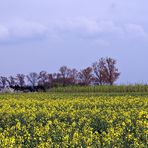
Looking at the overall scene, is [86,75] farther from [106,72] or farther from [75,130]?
[75,130]

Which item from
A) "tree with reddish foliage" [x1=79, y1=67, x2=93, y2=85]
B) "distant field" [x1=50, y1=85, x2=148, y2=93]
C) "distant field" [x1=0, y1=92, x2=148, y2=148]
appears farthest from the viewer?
"tree with reddish foliage" [x1=79, y1=67, x2=93, y2=85]

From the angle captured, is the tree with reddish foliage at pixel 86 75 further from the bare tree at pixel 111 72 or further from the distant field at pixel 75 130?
the distant field at pixel 75 130

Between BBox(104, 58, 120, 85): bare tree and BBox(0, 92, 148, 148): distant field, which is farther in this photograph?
BBox(104, 58, 120, 85): bare tree

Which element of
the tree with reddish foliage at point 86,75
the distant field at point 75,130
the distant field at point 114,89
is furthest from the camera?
the tree with reddish foliage at point 86,75

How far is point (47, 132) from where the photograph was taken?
9688 millimetres

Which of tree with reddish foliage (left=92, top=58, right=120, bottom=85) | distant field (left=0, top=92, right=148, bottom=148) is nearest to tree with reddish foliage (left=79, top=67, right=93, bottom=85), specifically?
tree with reddish foliage (left=92, top=58, right=120, bottom=85)

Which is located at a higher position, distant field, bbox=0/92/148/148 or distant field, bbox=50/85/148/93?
distant field, bbox=50/85/148/93

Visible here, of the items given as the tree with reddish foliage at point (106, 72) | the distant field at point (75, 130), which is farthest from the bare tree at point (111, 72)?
the distant field at point (75, 130)

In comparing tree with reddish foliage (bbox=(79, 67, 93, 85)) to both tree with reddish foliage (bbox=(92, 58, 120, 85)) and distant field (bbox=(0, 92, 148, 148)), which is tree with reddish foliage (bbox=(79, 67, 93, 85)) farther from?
distant field (bbox=(0, 92, 148, 148))

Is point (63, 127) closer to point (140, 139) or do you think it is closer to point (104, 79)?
point (140, 139)

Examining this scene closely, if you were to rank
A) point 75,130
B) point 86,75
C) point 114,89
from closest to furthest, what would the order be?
point 75,130 → point 114,89 → point 86,75

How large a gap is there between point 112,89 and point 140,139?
31094mm

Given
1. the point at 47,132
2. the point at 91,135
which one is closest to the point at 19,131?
the point at 47,132

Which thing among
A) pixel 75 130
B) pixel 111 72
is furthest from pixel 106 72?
pixel 75 130
